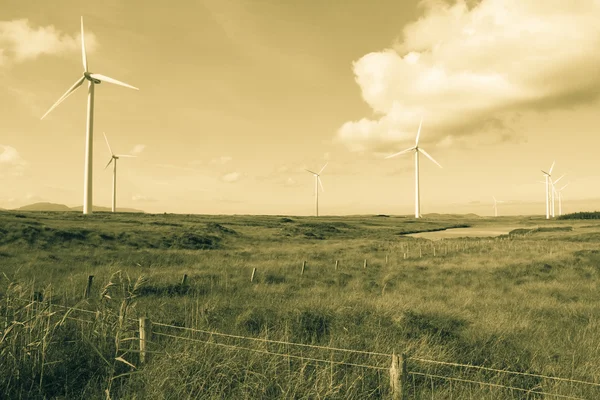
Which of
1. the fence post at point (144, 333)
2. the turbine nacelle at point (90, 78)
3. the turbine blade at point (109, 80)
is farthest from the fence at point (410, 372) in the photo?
the turbine nacelle at point (90, 78)

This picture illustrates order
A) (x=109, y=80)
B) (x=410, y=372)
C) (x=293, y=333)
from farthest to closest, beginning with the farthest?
(x=109, y=80) < (x=293, y=333) < (x=410, y=372)

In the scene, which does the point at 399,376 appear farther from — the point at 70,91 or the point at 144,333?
the point at 70,91

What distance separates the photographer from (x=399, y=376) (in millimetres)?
5512

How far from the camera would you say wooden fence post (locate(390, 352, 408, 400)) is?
5.50 m

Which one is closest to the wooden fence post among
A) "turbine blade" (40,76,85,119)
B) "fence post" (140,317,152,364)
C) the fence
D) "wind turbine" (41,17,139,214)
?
the fence

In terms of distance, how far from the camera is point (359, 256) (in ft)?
125

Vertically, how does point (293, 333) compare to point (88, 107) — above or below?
below

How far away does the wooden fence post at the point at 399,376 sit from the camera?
18.0ft

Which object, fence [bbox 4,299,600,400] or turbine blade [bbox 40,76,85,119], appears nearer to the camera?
fence [bbox 4,299,600,400]

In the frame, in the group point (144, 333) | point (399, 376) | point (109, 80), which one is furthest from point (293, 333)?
point (109, 80)

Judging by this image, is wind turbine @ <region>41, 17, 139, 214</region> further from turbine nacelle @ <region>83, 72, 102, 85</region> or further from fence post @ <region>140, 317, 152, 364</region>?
fence post @ <region>140, 317, 152, 364</region>

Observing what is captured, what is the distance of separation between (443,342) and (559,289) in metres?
15.1

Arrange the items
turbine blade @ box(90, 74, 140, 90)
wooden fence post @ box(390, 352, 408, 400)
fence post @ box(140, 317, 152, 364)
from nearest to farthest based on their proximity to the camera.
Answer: wooden fence post @ box(390, 352, 408, 400) < fence post @ box(140, 317, 152, 364) < turbine blade @ box(90, 74, 140, 90)

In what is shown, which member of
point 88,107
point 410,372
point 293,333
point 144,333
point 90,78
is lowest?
point 293,333
